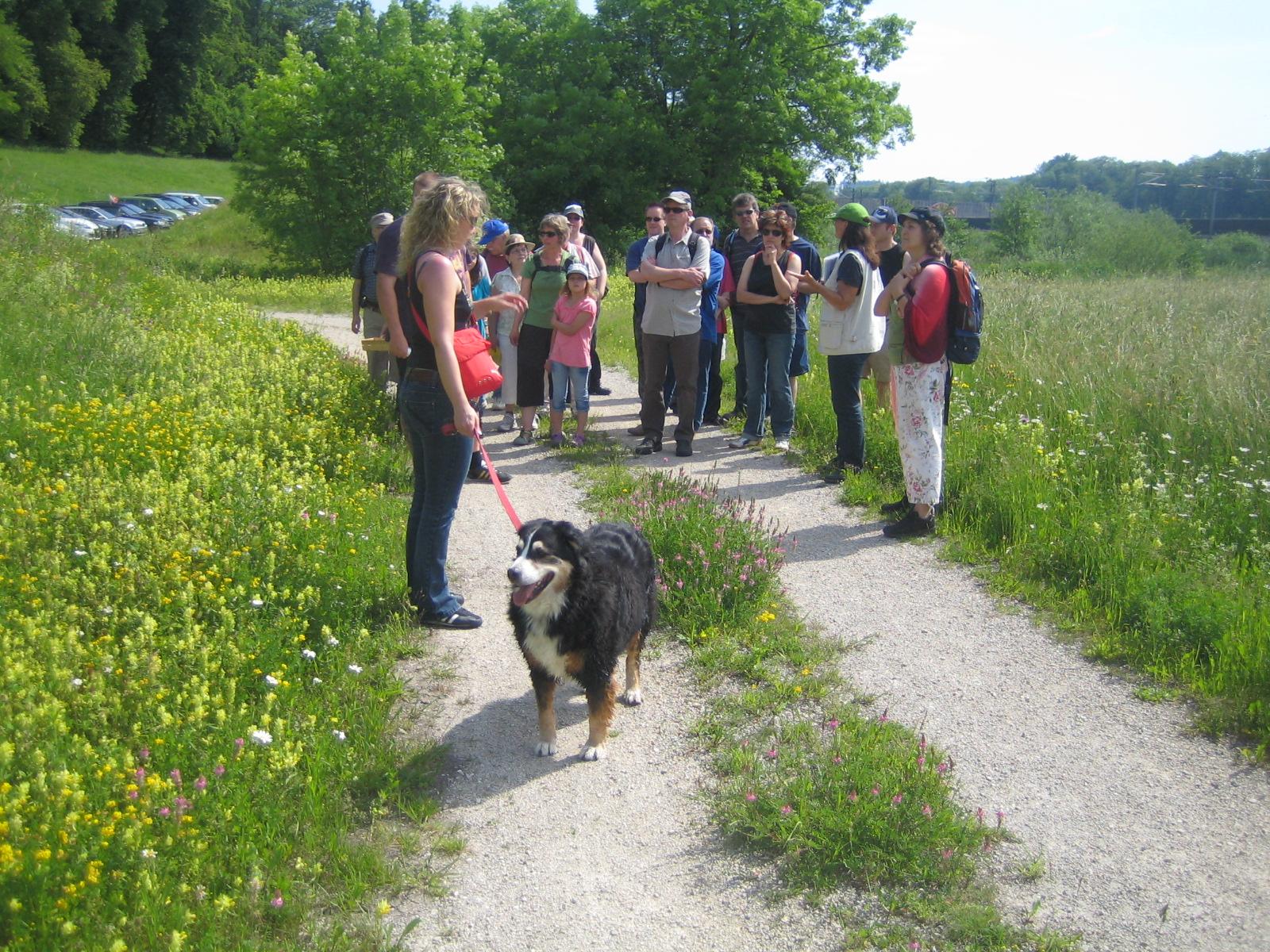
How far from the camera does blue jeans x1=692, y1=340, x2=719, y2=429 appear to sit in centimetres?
975

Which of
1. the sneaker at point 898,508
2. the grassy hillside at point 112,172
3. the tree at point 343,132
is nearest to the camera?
the sneaker at point 898,508

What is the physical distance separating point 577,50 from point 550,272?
33.2m

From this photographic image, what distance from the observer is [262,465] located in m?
7.18

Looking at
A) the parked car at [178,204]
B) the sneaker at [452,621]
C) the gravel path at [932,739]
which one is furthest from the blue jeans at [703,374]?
the parked car at [178,204]

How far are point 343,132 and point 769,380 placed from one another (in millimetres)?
22998

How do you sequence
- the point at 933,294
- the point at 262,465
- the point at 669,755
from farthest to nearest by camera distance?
the point at 262,465, the point at 933,294, the point at 669,755

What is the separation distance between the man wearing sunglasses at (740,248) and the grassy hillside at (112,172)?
147 ft

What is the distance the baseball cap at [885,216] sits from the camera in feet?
26.7

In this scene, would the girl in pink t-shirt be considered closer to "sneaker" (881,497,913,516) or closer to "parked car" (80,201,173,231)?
"sneaker" (881,497,913,516)

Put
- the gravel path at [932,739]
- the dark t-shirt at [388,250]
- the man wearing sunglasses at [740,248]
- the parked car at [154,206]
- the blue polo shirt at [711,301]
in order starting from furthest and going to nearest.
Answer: the parked car at [154,206], the blue polo shirt at [711,301], the man wearing sunglasses at [740,248], the dark t-shirt at [388,250], the gravel path at [932,739]

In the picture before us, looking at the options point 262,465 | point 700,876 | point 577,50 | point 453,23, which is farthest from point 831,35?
point 700,876

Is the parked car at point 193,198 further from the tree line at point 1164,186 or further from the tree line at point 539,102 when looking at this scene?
the tree line at point 1164,186

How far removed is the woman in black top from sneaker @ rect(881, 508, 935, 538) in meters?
2.25

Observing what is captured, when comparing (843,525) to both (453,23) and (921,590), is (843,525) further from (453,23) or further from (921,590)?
(453,23)
